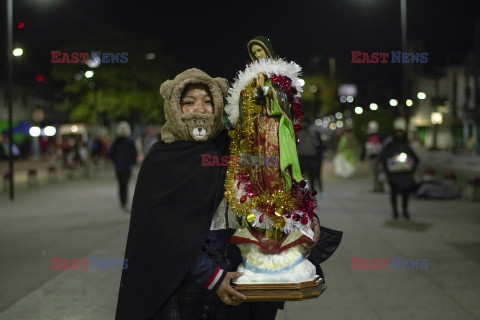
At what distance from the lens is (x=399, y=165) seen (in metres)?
11.0

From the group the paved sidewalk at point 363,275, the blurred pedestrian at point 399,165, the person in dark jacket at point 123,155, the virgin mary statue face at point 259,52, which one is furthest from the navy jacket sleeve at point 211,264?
the person in dark jacket at point 123,155

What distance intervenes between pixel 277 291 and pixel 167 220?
0.65 meters

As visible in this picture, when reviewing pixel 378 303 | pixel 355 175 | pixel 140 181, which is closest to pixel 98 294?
pixel 378 303

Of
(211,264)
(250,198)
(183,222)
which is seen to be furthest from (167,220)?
(250,198)

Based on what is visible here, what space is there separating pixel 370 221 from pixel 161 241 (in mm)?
8592

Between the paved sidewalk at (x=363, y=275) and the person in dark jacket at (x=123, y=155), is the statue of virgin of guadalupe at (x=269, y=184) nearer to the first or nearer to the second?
the paved sidewalk at (x=363, y=275)

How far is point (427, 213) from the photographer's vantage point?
39.6ft

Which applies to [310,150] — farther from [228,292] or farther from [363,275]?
[228,292]

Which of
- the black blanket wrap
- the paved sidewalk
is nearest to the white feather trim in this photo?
the black blanket wrap

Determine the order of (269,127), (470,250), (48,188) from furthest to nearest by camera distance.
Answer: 1. (48,188)
2. (470,250)
3. (269,127)

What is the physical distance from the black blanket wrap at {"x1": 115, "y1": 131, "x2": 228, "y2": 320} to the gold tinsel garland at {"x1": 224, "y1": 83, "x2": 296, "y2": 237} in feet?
0.33

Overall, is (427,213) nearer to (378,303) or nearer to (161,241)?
(378,303)

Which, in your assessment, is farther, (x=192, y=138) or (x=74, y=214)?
(x=74, y=214)

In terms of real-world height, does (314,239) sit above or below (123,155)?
below
